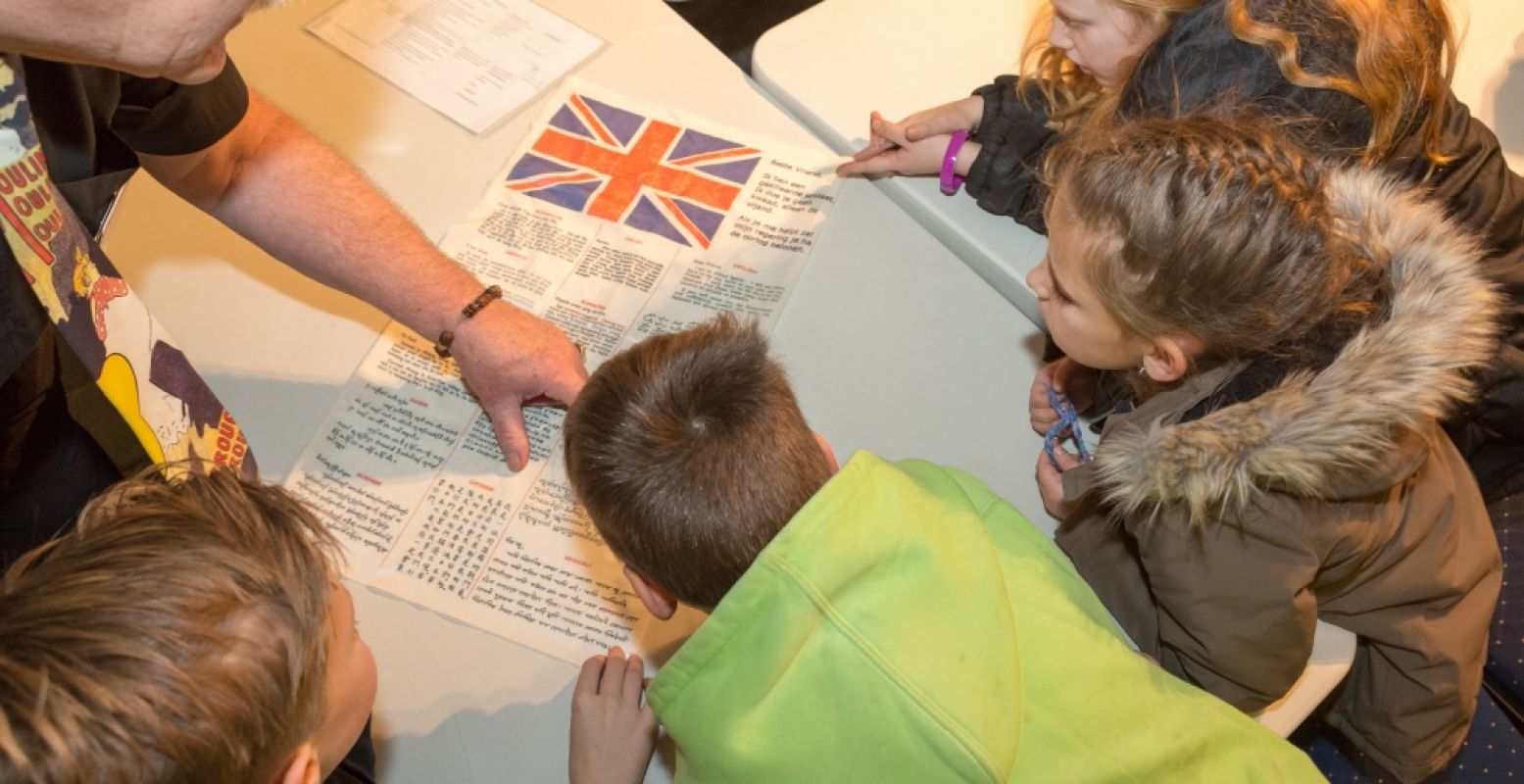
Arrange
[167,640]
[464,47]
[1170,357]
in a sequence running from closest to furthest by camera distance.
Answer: [167,640] < [1170,357] < [464,47]

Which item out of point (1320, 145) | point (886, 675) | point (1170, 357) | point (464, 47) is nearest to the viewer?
point (886, 675)

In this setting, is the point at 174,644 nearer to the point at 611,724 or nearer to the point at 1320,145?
the point at 611,724

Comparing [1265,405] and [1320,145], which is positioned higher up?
[1320,145]

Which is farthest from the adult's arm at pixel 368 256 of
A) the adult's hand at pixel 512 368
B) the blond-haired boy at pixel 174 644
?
the blond-haired boy at pixel 174 644

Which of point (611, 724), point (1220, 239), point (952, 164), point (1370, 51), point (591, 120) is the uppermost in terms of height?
point (1370, 51)

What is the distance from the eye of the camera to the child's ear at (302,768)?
0.67 meters

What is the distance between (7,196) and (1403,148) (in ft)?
3.92

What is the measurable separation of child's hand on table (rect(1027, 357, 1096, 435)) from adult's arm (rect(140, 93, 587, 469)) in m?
0.44

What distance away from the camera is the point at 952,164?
120cm

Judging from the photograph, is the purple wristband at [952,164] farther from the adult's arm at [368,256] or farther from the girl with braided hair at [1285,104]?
the adult's arm at [368,256]

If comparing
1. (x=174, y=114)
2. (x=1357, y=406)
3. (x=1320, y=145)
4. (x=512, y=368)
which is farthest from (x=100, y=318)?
(x=1320, y=145)

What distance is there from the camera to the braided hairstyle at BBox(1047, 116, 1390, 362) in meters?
0.85

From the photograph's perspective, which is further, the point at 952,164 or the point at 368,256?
the point at 952,164

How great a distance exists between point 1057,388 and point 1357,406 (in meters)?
0.31
